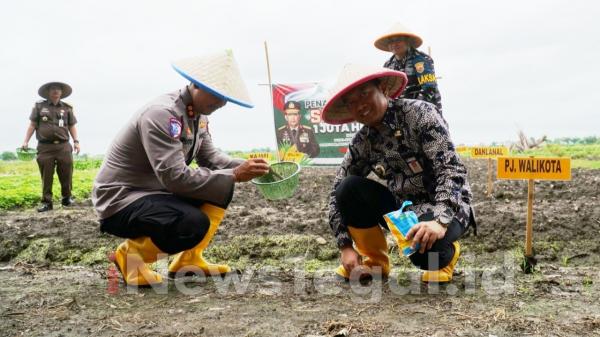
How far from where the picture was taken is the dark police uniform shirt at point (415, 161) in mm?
2188

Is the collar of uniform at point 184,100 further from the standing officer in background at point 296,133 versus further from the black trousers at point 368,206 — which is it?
the standing officer in background at point 296,133

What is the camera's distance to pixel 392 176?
251cm

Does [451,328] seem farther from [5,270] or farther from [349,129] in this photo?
[349,129]

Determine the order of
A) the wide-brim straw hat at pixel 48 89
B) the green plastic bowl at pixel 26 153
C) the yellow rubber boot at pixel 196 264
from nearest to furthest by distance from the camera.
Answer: the yellow rubber boot at pixel 196 264
the wide-brim straw hat at pixel 48 89
the green plastic bowl at pixel 26 153

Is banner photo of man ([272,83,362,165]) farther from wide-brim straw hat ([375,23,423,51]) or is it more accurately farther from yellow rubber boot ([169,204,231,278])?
yellow rubber boot ([169,204,231,278])

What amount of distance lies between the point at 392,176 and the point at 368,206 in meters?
0.19

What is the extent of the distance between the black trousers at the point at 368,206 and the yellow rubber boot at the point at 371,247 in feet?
0.12

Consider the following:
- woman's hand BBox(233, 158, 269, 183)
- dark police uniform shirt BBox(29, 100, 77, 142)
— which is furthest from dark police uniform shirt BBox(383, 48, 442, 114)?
dark police uniform shirt BBox(29, 100, 77, 142)

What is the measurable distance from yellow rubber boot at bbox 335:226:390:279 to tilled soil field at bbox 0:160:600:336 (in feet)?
0.25

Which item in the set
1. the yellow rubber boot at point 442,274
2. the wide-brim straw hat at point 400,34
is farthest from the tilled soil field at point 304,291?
the wide-brim straw hat at point 400,34

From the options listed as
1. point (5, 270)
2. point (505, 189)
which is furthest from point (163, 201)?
point (505, 189)

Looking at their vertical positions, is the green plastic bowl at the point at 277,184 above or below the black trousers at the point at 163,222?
above

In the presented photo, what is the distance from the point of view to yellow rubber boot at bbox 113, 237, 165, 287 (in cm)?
256

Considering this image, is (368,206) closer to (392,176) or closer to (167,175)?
(392,176)
